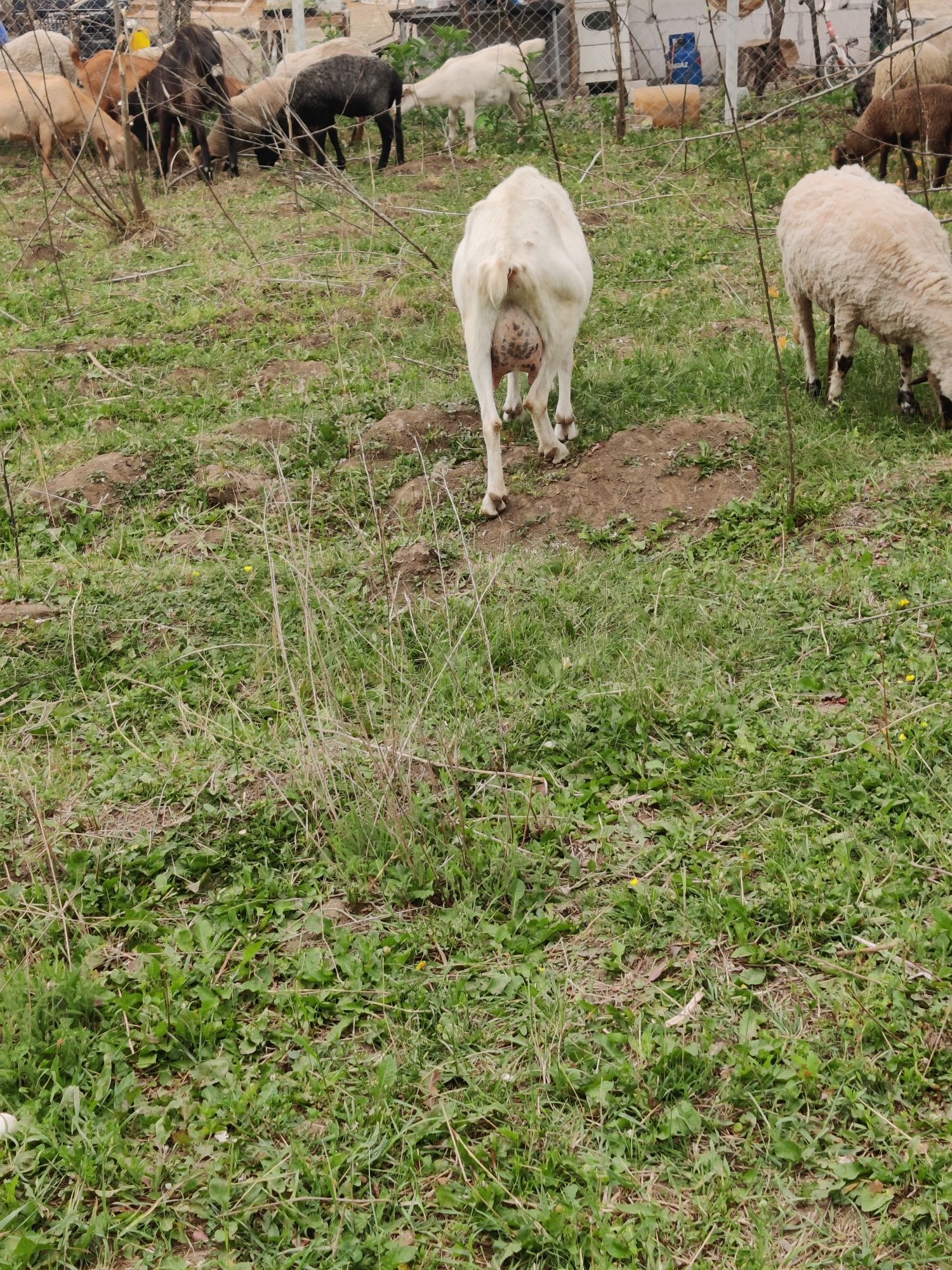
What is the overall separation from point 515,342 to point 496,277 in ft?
1.26

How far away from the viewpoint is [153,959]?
3.52 meters

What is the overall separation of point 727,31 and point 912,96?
3677mm

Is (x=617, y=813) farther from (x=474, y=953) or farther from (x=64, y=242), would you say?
(x=64, y=242)

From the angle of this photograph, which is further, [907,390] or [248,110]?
[248,110]

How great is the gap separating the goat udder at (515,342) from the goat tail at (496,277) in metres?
0.17

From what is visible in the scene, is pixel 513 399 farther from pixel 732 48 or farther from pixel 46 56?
pixel 46 56

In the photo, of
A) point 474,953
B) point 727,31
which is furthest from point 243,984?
point 727,31

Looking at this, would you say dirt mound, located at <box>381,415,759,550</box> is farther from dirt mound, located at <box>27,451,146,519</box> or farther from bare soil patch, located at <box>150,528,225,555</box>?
dirt mound, located at <box>27,451,146,519</box>

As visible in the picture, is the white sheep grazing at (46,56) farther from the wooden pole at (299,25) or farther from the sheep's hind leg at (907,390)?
the sheep's hind leg at (907,390)

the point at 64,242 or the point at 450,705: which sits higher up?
the point at 64,242

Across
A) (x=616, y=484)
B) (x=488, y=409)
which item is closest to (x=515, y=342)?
(x=488, y=409)

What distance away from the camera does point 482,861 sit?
12.3 ft

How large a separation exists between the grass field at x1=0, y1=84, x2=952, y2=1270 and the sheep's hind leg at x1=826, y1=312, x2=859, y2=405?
0.42 ft

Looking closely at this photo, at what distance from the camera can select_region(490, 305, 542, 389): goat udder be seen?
6.02m
